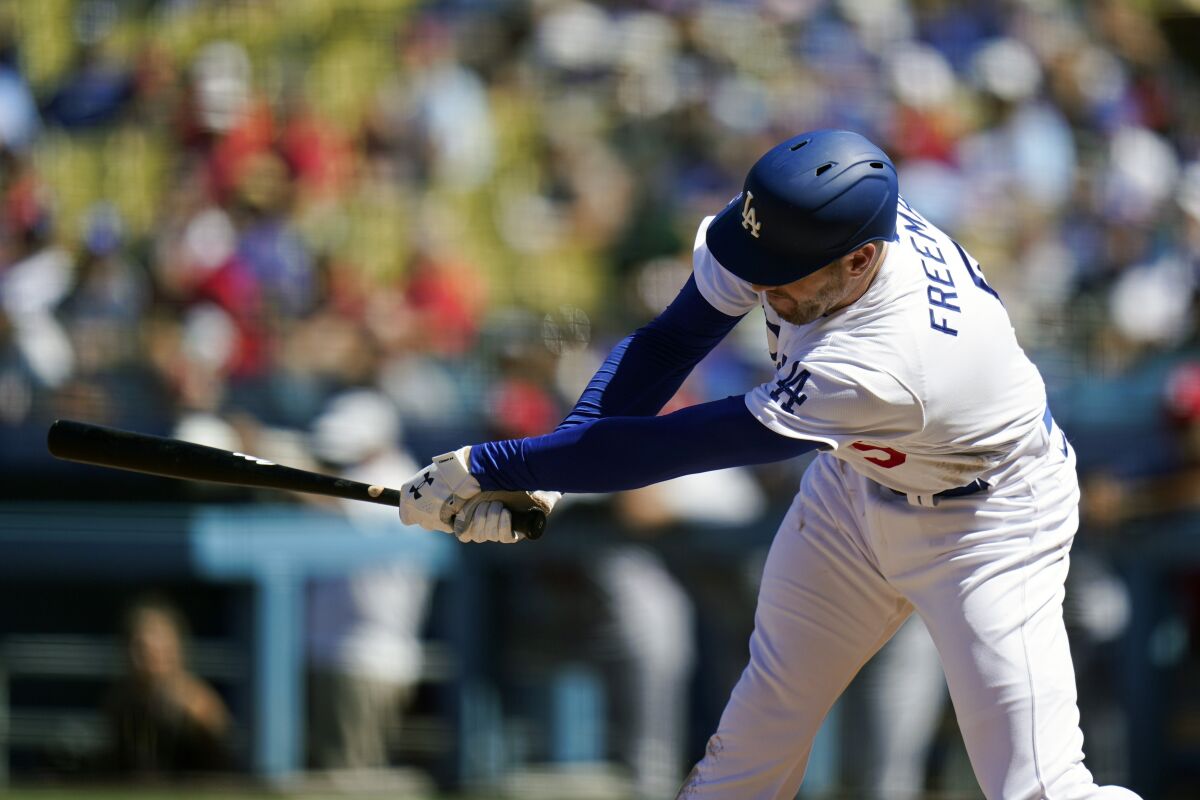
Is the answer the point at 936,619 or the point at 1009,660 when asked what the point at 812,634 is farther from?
the point at 1009,660

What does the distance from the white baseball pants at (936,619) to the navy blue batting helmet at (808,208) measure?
0.58 m

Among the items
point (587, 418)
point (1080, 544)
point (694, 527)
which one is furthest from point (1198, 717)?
point (587, 418)

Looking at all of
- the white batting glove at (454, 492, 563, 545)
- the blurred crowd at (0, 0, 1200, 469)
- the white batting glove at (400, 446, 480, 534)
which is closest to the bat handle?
the white batting glove at (454, 492, 563, 545)

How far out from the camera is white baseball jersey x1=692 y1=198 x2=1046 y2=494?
301cm

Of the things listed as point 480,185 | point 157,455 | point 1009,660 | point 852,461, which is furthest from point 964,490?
point 480,185

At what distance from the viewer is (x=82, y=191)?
27.6ft

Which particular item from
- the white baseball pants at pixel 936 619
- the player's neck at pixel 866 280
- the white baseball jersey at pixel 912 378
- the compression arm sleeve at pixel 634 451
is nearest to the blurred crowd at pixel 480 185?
the white baseball pants at pixel 936 619

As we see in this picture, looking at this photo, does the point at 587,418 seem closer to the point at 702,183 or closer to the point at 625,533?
the point at 625,533

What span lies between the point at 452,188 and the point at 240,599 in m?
2.66

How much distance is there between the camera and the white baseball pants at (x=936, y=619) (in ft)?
10.5

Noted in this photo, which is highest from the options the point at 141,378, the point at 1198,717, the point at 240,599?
the point at 141,378

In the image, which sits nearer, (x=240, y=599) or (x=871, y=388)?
(x=871, y=388)

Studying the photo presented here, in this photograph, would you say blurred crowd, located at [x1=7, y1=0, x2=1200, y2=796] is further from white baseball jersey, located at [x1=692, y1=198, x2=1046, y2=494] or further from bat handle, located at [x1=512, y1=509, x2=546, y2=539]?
bat handle, located at [x1=512, y1=509, x2=546, y2=539]

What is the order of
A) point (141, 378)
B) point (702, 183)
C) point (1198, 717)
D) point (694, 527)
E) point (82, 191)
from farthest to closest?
point (82, 191), point (702, 183), point (141, 378), point (694, 527), point (1198, 717)
